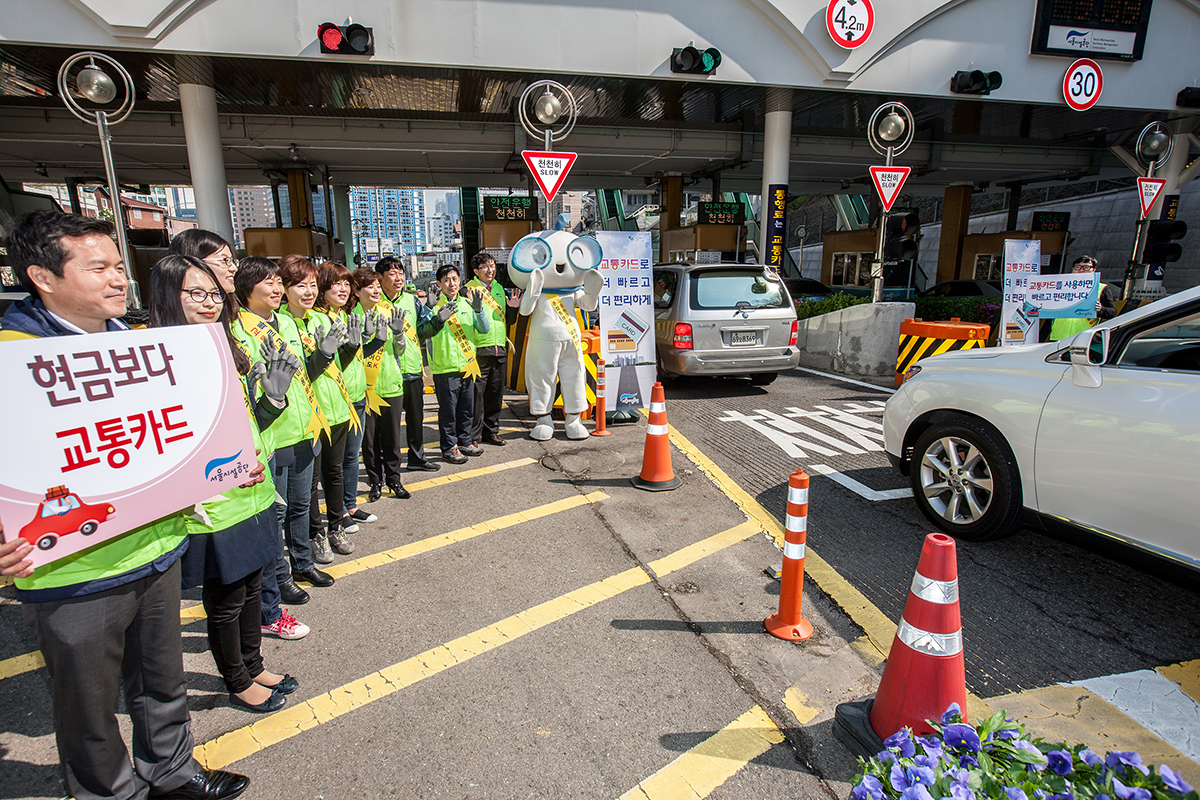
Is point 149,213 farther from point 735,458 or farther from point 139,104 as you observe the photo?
point 735,458

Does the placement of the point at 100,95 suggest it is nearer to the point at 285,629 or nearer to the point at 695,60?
the point at 285,629

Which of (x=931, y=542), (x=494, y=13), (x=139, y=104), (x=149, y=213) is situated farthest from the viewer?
(x=149, y=213)

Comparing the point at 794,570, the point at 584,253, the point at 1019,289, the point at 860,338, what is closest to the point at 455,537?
the point at 794,570

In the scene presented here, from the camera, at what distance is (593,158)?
61.6 feet

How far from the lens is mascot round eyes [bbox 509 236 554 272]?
601 centimetres

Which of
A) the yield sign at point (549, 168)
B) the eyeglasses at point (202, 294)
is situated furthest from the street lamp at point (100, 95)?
the eyeglasses at point (202, 294)

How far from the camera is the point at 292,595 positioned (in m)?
3.35

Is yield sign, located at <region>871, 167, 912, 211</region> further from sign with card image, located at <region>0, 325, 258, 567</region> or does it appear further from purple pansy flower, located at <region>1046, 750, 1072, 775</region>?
sign with card image, located at <region>0, 325, 258, 567</region>

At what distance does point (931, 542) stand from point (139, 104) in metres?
17.3

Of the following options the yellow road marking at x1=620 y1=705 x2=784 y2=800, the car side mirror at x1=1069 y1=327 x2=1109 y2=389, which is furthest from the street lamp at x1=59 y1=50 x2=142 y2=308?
the car side mirror at x1=1069 y1=327 x2=1109 y2=389

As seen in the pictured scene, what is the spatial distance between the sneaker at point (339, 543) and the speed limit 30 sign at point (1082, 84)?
53.0 ft

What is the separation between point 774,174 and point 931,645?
13.2m

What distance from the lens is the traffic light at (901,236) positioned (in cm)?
801

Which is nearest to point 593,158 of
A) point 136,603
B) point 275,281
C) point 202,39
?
point 202,39
